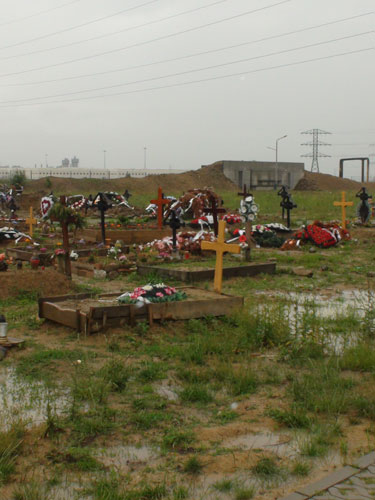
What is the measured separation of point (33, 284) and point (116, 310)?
3.76 m

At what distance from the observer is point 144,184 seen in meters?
73.9

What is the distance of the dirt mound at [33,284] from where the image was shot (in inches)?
482

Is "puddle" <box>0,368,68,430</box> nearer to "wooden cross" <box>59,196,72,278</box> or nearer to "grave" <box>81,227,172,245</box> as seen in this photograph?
"wooden cross" <box>59,196,72,278</box>

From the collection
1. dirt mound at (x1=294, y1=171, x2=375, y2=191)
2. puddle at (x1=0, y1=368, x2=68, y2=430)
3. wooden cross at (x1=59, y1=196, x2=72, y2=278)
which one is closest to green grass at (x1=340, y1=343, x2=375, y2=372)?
puddle at (x1=0, y1=368, x2=68, y2=430)

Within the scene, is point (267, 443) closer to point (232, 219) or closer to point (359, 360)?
point (359, 360)

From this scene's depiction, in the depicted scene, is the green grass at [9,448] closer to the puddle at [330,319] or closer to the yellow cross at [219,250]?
the puddle at [330,319]

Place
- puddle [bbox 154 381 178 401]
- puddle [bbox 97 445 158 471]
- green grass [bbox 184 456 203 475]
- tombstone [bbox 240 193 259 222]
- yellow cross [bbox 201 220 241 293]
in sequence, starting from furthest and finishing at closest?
1. tombstone [bbox 240 193 259 222]
2. yellow cross [bbox 201 220 241 293]
3. puddle [bbox 154 381 178 401]
4. puddle [bbox 97 445 158 471]
5. green grass [bbox 184 456 203 475]

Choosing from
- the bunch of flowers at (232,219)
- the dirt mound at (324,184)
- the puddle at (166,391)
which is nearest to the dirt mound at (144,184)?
the dirt mound at (324,184)

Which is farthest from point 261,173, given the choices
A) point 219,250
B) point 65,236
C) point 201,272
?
point 219,250

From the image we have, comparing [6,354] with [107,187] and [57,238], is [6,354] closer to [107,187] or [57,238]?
[57,238]

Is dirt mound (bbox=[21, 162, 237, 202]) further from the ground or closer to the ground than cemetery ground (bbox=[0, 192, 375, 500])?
further from the ground

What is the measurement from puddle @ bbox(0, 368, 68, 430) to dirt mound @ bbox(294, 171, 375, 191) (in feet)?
242

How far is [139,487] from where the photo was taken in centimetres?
461

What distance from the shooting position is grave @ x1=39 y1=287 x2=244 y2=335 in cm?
909
